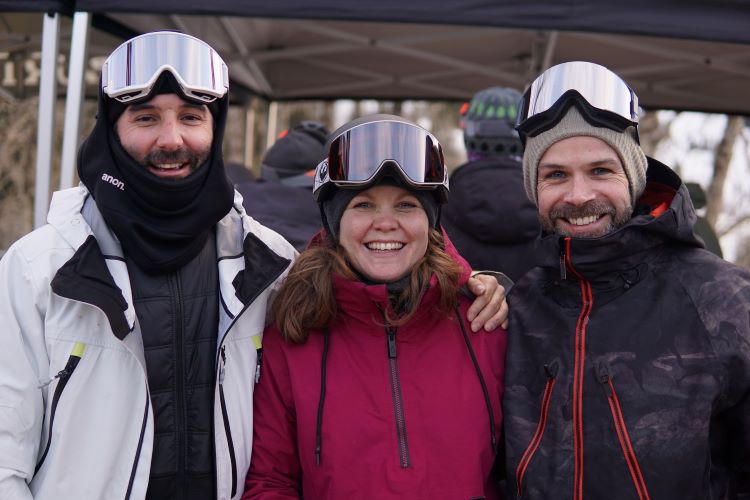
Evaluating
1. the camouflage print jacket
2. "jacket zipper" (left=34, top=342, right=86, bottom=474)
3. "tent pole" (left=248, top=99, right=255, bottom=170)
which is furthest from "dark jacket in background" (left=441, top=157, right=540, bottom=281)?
"tent pole" (left=248, top=99, right=255, bottom=170)

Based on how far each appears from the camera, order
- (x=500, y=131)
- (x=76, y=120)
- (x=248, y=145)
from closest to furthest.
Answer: (x=500, y=131) → (x=76, y=120) → (x=248, y=145)

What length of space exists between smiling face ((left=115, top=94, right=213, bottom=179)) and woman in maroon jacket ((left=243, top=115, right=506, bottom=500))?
415 millimetres

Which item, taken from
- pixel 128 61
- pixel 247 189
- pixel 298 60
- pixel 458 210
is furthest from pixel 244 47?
pixel 128 61

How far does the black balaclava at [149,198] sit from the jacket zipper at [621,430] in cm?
116

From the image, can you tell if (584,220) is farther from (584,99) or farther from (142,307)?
(142,307)

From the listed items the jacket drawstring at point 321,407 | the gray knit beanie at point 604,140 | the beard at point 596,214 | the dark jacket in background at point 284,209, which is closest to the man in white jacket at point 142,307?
the jacket drawstring at point 321,407

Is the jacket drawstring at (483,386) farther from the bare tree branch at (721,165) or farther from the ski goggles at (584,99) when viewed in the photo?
the bare tree branch at (721,165)

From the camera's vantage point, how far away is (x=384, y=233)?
2221 millimetres

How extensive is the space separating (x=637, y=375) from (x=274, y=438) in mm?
1010

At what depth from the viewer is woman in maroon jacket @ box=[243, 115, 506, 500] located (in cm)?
201

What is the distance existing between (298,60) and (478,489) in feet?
20.2

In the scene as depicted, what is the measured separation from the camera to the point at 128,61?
7.00ft

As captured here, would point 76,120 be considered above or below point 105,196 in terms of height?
above

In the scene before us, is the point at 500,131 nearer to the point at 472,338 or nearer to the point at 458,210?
the point at 458,210
